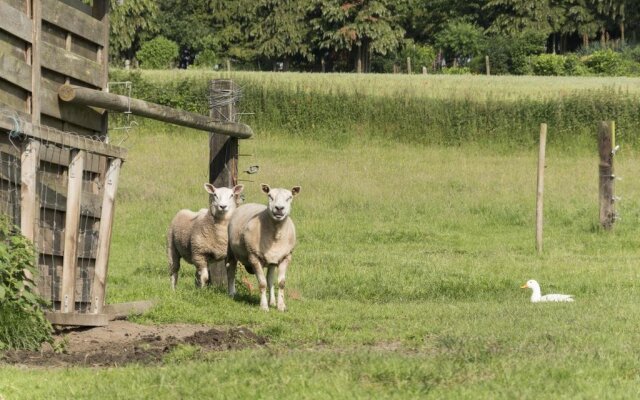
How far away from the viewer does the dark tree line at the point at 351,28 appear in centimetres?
9069

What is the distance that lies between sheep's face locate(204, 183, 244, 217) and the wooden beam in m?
0.73

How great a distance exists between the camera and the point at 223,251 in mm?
16641

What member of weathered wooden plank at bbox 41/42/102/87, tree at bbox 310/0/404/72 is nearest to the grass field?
weathered wooden plank at bbox 41/42/102/87

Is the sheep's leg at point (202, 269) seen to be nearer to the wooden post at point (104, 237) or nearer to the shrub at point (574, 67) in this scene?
the wooden post at point (104, 237)

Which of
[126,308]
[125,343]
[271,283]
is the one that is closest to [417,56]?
[271,283]

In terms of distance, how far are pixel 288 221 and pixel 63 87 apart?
3.72 metres

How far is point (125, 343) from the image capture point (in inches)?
493

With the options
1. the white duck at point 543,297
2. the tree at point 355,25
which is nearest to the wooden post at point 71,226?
the white duck at point 543,297

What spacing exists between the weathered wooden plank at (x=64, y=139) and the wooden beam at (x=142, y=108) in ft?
1.90

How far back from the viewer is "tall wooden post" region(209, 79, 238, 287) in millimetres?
17219

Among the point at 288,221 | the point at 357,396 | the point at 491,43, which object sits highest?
the point at 491,43

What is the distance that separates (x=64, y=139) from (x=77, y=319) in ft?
5.83

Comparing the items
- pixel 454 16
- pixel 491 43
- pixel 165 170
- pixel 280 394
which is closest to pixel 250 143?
pixel 165 170

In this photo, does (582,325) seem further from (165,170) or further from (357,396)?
(165,170)
